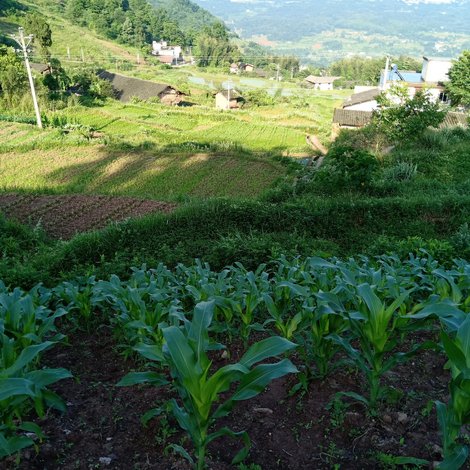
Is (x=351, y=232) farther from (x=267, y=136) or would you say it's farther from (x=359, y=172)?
(x=267, y=136)

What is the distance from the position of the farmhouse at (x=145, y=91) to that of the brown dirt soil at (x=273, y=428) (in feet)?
147

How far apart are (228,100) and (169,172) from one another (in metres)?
27.6

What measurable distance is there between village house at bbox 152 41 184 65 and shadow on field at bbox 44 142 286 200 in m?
74.0

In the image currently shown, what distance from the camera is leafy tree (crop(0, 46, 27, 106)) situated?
3384 centimetres

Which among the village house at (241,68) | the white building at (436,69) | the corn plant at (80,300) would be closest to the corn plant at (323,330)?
the corn plant at (80,300)

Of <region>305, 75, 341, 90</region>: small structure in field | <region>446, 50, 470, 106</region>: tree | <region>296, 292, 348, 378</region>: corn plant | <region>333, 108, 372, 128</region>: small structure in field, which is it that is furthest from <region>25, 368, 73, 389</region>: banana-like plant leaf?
<region>305, 75, 341, 90</region>: small structure in field

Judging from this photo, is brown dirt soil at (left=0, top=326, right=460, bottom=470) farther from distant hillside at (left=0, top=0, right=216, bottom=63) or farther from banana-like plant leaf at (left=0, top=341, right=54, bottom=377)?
distant hillside at (left=0, top=0, right=216, bottom=63)

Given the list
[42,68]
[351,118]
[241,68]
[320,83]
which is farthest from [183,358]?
[241,68]

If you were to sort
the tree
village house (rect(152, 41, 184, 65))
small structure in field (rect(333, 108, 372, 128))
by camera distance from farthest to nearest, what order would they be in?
village house (rect(152, 41, 184, 65))
the tree
small structure in field (rect(333, 108, 372, 128))

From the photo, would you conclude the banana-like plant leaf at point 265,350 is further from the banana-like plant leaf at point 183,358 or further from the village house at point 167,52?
the village house at point 167,52

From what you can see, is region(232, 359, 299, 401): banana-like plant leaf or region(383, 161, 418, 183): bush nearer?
region(232, 359, 299, 401): banana-like plant leaf

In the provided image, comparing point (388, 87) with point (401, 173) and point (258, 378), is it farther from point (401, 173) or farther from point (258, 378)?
point (258, 378)

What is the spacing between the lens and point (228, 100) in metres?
46.0

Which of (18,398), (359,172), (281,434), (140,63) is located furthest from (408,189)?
(140,63)
